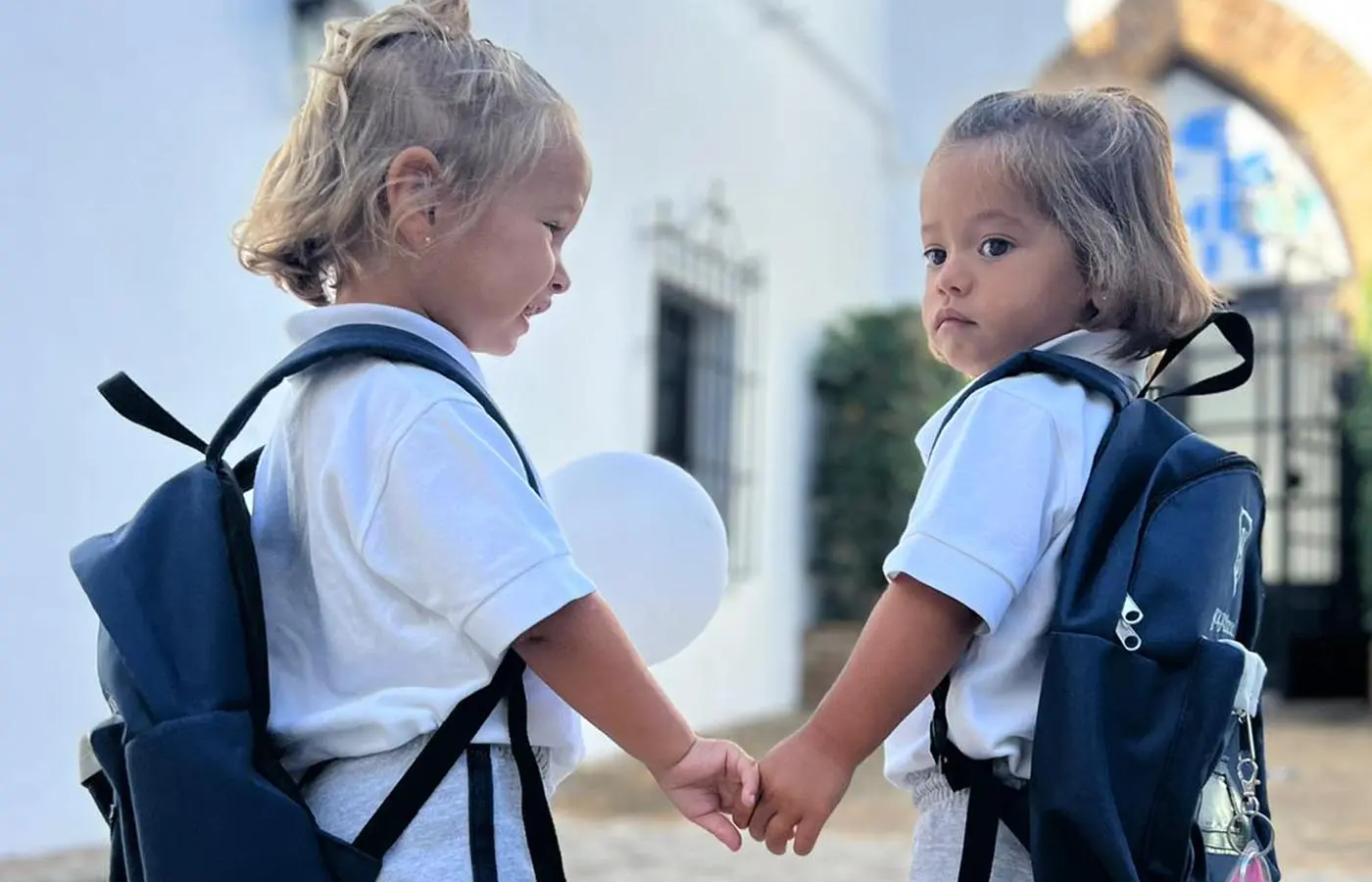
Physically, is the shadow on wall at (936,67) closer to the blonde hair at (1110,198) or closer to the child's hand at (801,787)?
the blonde hair at (1110,198)

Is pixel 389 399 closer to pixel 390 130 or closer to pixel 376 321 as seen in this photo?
pixel 376 321

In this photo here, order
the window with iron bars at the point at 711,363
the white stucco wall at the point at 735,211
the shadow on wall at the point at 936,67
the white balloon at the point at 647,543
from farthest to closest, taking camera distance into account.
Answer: the shadow on wall at the point at 936,67, the window with iron bars at the point at 711,363, the white stucco wall at the point at 735,211, the white balloon at the point at 647,543

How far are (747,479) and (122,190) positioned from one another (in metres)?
4.27

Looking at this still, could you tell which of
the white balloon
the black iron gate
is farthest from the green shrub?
the white balloon

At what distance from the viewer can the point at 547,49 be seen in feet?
17.6

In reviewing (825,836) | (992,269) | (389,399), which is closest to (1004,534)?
(992,269)

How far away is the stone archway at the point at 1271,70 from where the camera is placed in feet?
28.1

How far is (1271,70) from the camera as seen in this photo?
346 inches

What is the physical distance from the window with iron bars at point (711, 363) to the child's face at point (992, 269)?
5.00 m

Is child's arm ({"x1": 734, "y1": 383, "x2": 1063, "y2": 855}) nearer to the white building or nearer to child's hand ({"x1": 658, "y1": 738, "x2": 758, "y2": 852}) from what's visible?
child's hand ({"x1": 658, "y1": 738, "x2": 758, "y2": 852})

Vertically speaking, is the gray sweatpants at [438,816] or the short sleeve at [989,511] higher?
the short sleeve at [989,511]

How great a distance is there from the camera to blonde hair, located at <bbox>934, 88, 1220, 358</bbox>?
1.36 meters

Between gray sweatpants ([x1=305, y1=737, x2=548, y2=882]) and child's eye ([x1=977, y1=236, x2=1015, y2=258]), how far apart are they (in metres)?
0.67

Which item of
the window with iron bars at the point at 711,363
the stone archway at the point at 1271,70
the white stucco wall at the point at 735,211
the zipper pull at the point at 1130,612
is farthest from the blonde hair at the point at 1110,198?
the stone archway at the point at 1271,70
